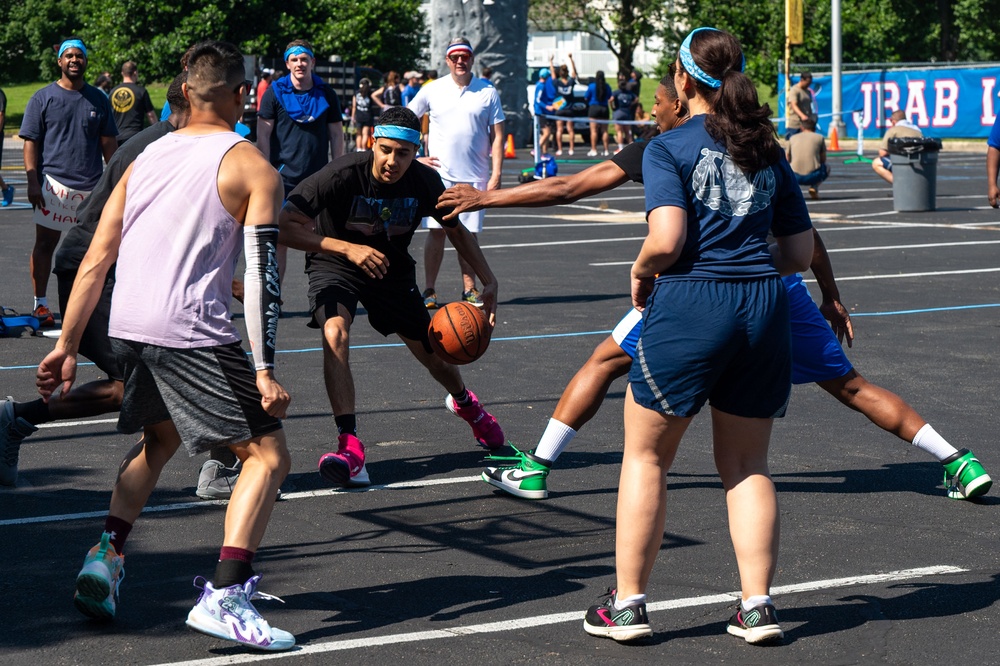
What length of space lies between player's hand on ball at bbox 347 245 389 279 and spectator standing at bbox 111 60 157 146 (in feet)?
16.6

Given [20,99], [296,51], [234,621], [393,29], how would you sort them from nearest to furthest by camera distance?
1. [234,621]
2. [296,51]
3. [393,29]
4. [20,99]

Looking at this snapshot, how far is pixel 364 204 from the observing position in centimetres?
734

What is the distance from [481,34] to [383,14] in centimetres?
1075

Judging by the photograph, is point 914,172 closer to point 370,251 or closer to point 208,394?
point 370,251

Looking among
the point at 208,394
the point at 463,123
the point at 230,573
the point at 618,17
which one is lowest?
the point at 230,573

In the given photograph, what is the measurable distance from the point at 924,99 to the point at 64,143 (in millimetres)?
32004

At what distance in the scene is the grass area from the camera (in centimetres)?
5231

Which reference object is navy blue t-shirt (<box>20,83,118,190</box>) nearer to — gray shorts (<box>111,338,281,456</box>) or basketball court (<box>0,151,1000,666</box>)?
basketball court (<box>0,151,1000,666</box>)

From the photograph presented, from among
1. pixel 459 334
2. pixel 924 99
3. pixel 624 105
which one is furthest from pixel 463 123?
pixel 924 99

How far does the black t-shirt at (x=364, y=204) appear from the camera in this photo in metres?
7.26

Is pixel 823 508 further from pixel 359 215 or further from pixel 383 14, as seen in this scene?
pixel 383 14

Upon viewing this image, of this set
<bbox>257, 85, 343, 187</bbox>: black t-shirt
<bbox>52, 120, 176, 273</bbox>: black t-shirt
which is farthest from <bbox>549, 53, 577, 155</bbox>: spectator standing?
<bbox>52, 120, 176, 273</bbox>: black t-shirt

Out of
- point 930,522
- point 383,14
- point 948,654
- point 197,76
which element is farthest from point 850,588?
point 383,14

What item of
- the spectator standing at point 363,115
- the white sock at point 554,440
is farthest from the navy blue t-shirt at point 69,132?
the spectator standing at point 363,115
